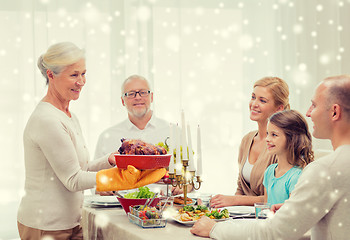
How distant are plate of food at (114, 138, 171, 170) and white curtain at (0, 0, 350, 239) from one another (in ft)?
7.62

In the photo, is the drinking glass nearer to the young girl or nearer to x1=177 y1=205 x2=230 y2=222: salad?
x1=177 y1=205 x2=230 y2=222: salad

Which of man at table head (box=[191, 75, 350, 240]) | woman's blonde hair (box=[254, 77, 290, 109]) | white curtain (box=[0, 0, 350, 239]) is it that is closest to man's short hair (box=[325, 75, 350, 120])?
man at table head (box=[191, 75, 350, 240])

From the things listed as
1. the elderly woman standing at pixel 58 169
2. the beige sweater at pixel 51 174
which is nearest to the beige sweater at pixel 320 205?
the elderly woman standing at pixel 58 169

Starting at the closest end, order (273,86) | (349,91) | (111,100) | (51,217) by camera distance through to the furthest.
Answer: (349,91), (51,217), (273,86), (111,100)

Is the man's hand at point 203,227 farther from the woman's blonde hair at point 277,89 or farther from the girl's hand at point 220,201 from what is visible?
the woman's blonde hair at point 277,89

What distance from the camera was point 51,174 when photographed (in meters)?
1.89

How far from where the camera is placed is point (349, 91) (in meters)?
1.44

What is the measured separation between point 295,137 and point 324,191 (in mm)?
814

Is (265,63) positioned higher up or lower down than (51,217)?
higher up

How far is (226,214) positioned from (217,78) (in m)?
2.89

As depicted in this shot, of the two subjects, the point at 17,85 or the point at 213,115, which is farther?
the point at 213,115

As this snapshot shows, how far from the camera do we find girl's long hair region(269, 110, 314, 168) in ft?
6.97

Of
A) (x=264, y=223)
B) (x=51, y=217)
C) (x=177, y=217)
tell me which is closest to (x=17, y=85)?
(x=51, y=217)

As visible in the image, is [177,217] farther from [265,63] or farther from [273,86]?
[265,63]
